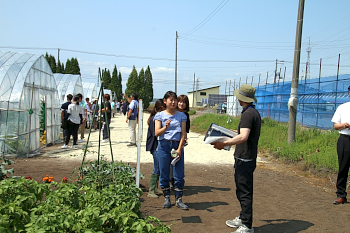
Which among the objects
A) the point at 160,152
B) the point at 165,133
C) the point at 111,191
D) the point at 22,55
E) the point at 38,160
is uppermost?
the point at 22,55

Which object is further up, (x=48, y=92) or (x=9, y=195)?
(x=48, y=92)

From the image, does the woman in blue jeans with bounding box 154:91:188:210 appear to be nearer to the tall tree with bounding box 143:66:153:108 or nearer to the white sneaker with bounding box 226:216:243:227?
the white sneaker with bounding box 226:216:243:227

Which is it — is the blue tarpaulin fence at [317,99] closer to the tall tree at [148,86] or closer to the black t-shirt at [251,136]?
the black t-shirt at [251,136]

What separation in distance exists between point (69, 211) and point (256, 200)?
350 centimetres

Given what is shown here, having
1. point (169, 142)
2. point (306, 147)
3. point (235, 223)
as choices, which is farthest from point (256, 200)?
point (306, 147)

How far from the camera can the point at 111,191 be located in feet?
12.2

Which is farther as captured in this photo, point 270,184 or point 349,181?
point 270,184

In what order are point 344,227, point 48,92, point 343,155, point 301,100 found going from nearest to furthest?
point 344,227 < point 343,155 < point 48,92 < point 301,100

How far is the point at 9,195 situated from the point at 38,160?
5.57 metres

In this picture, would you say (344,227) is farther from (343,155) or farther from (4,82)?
(4,82)

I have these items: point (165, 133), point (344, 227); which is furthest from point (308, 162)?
point (165, 133)

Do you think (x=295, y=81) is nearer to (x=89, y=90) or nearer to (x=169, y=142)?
(x=169, y=142)

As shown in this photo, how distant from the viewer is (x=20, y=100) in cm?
899

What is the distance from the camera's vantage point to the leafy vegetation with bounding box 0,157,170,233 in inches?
111
